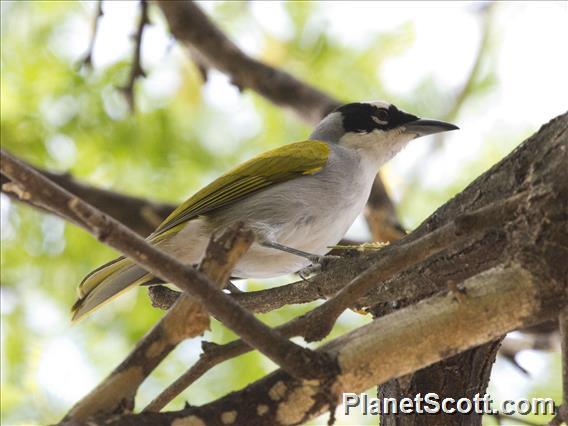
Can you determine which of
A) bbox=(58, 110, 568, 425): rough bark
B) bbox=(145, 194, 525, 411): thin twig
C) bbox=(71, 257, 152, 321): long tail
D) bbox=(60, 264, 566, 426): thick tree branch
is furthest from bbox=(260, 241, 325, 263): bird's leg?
bbox=(60, 264, 566, 426): thick tree branch

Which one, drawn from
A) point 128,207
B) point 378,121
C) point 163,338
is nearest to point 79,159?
point 128,207

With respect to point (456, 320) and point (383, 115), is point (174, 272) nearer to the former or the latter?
point (456, 320)

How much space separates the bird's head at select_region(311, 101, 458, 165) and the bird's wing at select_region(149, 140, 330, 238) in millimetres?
413

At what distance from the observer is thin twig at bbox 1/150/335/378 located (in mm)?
2039

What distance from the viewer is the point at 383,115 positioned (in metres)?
5.10

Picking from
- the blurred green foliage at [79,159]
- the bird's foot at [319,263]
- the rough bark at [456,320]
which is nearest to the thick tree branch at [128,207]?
→ the blurred green foliage at [79,159]

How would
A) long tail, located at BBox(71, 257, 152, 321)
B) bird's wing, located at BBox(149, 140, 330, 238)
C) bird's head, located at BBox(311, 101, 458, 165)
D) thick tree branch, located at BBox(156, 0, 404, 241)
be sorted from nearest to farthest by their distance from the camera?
1. long tail, located at BBox(71, 257, 152, 321)
2. bird's wing, located at BBox(149, 140, 330, 238)
3. bird's head, located at BBox(311, 101, 458, 165)
4. thick tree branch, located at BBox(156, 0, 404, 241)

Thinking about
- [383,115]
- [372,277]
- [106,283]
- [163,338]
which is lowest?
[163,338]

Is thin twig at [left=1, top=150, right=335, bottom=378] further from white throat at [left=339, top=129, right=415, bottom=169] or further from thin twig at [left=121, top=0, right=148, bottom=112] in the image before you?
thin twig at [left=121, top=0, right=148, bottom=112]

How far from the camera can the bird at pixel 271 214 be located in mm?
3543

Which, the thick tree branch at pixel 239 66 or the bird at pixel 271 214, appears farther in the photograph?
the thick tree branch at pixel 239 66

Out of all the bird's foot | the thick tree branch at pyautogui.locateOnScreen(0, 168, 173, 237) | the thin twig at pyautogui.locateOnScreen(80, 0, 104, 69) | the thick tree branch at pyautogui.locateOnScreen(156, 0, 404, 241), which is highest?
the thick tree branch at pyautogui.locateOnScreen(156, 0, 404, 241)

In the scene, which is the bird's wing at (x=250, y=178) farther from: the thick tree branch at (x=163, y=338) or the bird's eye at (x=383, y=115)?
the thick tree branch at (x=163, y=338)

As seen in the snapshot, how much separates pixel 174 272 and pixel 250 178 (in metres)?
2.09
